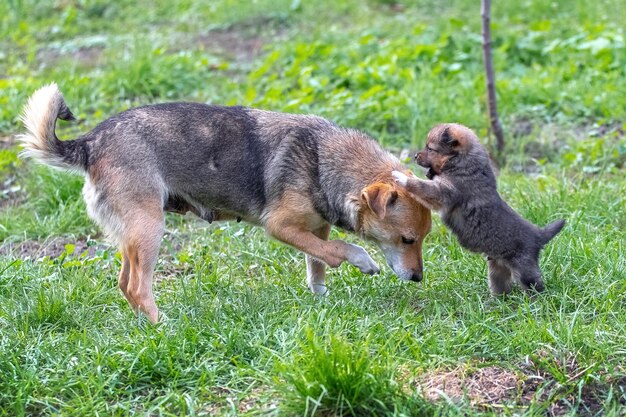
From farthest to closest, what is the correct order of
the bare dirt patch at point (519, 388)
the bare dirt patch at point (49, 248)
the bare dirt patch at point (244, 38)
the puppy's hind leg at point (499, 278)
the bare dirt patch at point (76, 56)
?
the bare dirt patch at point (244, 38), the bare dirt patch at point (76, 56), the bare dirt patch at point (49, 248), the puppy's hind leg at point (499, 278), the bare dirt patch at point (519, 388)

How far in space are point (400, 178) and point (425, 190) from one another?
0.56ft

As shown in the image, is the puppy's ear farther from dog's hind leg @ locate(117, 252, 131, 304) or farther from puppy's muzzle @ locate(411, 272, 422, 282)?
dog's hind leg @ locate(117, 252, 131, 304)

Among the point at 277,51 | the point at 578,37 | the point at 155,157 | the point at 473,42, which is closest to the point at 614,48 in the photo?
the point at 578,37

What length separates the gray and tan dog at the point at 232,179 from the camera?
5.56 m

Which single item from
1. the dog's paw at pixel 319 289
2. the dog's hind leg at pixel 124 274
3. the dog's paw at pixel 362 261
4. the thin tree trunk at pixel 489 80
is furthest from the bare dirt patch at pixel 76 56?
the dog's paw at pixel 362 261

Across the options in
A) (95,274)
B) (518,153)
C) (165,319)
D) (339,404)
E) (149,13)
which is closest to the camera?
(339,404)

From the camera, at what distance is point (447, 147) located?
5.54m

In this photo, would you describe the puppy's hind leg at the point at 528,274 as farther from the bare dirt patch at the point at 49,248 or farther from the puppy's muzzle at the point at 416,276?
the bare dirt patch at the point at 49,248

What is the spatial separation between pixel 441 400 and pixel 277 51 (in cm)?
699

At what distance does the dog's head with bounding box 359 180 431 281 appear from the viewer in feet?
18.2

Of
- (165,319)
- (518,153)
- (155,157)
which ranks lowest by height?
(518,153)

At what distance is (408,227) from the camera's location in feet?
18.4

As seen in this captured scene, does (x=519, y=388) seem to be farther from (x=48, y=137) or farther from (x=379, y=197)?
(x=48, y=137)

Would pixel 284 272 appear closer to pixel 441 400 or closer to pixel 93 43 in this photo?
pixel 441 400
